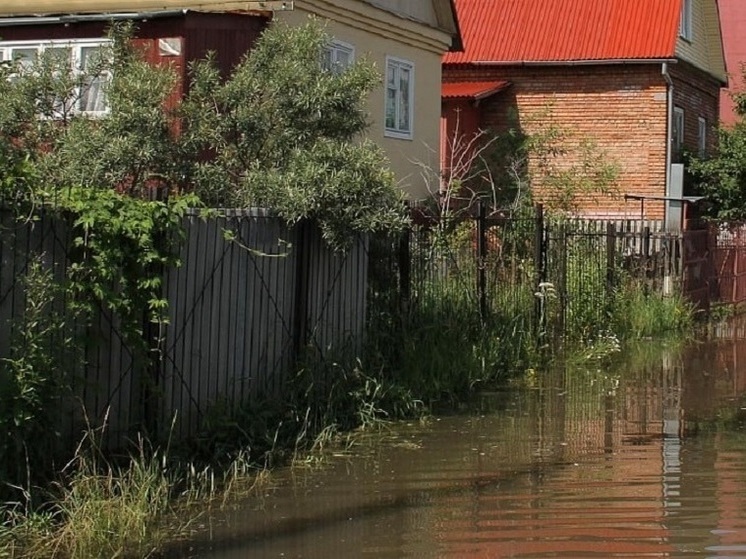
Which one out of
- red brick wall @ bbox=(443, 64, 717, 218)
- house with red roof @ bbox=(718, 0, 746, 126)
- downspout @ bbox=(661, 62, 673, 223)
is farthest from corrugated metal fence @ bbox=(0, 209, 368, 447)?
house with red roof @ bbox=(718, 0, 746, 126)

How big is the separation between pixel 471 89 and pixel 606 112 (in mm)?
2981

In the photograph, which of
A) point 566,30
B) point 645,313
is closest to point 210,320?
point 645,313

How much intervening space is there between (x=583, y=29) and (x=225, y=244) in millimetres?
19373

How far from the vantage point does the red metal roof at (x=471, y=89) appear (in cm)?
2636

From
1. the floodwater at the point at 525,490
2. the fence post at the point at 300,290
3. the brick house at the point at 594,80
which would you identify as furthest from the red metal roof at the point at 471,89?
the fence post at the point at 300,290

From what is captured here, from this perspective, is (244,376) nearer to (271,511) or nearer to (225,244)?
(225,244)

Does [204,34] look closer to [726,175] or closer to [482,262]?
[482,262]

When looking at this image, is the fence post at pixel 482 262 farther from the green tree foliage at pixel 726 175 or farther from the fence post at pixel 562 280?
the green tree foliage at pixel 726 175

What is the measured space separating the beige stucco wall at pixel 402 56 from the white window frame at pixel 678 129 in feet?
23.2

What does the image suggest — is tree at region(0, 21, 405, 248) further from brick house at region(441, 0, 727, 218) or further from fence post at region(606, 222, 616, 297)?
brick house at region(441, 0, 727, 218)

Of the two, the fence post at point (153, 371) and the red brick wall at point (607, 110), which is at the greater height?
the red brick wall at point (607, 110)

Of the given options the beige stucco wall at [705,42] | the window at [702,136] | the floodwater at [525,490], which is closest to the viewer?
the floodwater at [525,490]

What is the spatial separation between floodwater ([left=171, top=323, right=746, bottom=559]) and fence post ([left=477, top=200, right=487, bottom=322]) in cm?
175

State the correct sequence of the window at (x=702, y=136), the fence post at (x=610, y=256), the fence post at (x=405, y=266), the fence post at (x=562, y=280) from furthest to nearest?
the window at (x=702, y=136)
the fence post at (x=610, y=256)
the fence post at (x=562, y=280)
the fence post at (x=405, y=266)
